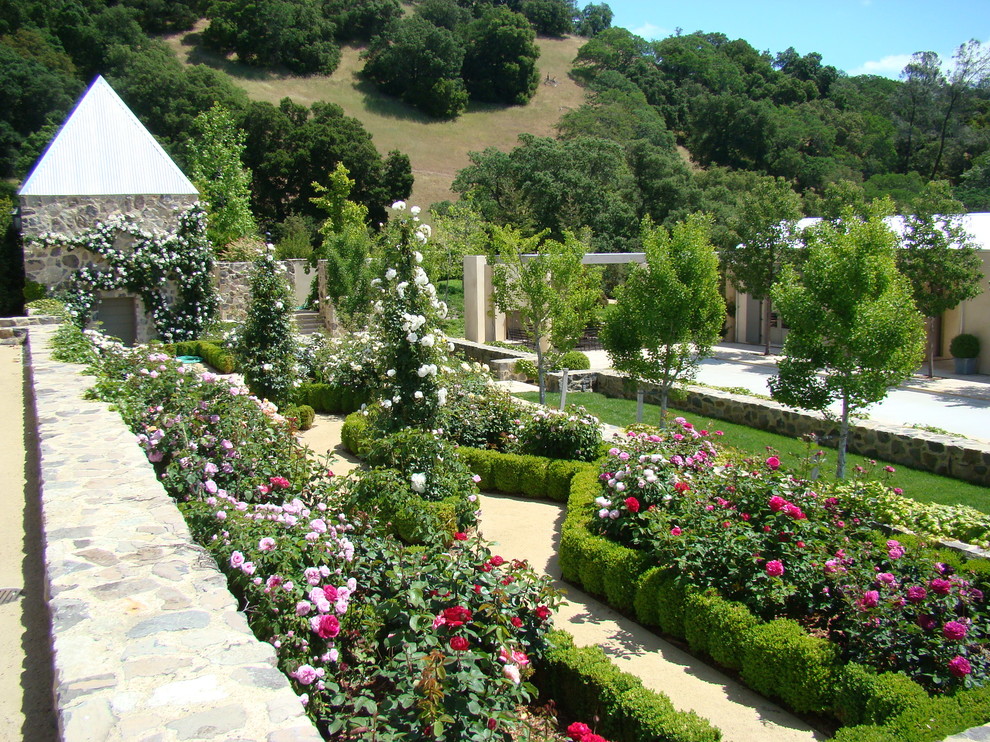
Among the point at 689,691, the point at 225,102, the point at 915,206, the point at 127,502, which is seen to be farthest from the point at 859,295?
the point at 225,102

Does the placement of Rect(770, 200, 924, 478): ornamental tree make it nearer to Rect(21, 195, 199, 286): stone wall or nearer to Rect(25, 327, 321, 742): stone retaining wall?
Rect(25, 327, 321, 742): stone retaining wall

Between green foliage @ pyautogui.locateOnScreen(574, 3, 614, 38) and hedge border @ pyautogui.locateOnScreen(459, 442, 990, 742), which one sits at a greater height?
green foliage @ pyautogui.locateOnScreen(574, 3, 614, 38)

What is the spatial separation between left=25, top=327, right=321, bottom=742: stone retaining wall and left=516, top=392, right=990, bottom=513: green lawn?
5306mm

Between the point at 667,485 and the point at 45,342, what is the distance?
11.3m

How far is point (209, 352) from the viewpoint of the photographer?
1895cm

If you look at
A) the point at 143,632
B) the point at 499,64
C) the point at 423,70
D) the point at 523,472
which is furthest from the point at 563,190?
the point at 499,64

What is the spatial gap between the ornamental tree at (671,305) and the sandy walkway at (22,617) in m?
7.87

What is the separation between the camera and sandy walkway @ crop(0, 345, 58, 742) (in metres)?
3.33

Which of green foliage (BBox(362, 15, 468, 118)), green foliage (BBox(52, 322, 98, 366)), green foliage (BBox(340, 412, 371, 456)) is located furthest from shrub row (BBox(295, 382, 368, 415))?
green foliage (BBox(362, 15, 468, 118))

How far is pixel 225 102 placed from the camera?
4175 cm

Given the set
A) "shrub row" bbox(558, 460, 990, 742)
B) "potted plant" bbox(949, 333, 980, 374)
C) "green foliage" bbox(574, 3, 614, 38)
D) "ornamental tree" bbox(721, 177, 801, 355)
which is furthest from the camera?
"green foliage" bbox(574, 3, 614, 38)

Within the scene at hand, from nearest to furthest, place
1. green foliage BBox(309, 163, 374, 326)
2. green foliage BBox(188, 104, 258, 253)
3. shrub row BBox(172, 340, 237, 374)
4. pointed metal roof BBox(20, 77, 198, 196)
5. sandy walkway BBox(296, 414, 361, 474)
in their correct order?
sandy walkway BBox(296, 414, 361, 474), shrub row BBox(172, 340, 237, 374), pointed metal roof BBox(20, 77, 198, 196), green foliage BBox(309, 163, 374, 326), green foliage BBox(188, 104, 258, 253)

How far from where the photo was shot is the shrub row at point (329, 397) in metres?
13.3

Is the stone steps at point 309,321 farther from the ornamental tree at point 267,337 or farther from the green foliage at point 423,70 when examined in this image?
the green foliage at point 423,70
